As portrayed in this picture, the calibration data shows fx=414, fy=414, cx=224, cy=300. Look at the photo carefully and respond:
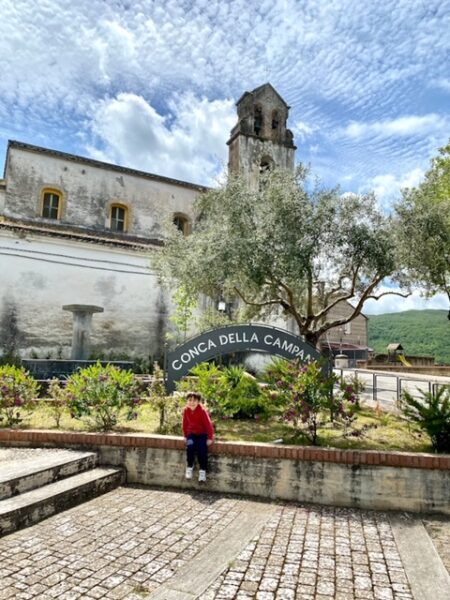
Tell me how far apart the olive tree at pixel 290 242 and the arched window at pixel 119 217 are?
1240 centimetres

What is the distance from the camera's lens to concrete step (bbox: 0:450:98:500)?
17.0 ft

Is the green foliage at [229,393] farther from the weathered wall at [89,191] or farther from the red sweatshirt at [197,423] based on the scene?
the weathered wall at [89,191]

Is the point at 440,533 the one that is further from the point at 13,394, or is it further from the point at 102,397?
the point at 13,394

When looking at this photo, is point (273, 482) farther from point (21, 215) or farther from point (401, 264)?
point (21, 215)

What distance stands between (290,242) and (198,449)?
6705 mm

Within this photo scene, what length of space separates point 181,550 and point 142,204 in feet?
75.0

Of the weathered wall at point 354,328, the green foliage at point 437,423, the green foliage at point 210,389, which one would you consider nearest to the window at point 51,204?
the green foliage at point 210,389

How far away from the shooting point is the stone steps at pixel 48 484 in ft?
15.5

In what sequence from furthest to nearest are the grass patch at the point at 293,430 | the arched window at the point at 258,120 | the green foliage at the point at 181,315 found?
the arched window at the point at 258,120 < the green foliage at the point at 181,315 < the grass patch at the point at 293,430

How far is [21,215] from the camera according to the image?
70.9 feet

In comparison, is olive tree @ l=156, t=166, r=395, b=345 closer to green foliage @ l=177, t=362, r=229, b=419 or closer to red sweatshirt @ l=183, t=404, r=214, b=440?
green foliage @ l=177, t=362, r=229, b=419

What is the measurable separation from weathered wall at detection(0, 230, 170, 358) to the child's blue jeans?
13303 millimetres

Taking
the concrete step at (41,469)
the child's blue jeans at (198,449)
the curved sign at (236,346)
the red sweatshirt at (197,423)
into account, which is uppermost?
the curved sign at (236,346)

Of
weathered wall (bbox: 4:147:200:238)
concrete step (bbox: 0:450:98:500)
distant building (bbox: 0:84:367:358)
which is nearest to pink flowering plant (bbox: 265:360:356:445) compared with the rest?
concrete step (bbox: 0:450:98:500)
